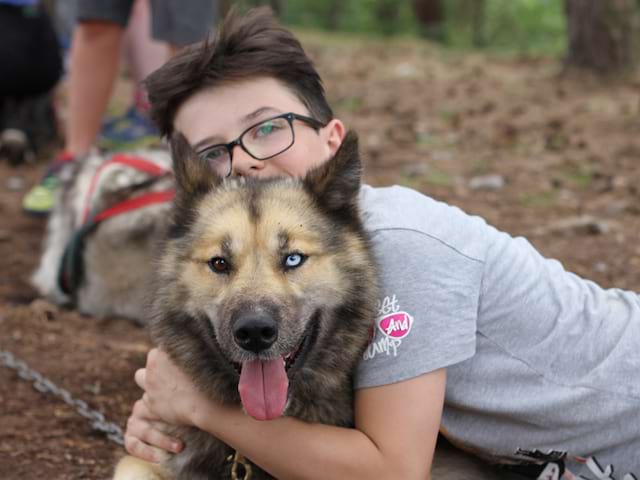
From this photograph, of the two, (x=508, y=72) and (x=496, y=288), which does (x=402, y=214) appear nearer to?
(x=496, y=288)

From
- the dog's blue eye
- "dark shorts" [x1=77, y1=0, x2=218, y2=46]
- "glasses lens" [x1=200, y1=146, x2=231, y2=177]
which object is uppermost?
"dark shorts" [x1=77, y1=0, x2=218, y2=46]

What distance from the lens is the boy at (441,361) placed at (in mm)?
2254

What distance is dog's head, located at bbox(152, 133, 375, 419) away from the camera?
2.12 meters

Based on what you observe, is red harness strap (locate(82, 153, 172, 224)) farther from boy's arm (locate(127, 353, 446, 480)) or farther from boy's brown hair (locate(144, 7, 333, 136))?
boy's arm (locate(127, 353, 446, 480))

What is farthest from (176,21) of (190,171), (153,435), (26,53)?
(153,435)

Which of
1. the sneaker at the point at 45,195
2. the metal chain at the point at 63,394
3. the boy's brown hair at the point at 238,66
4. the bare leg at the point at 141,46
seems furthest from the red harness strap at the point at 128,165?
the boy's brown hair at the point at 238,66

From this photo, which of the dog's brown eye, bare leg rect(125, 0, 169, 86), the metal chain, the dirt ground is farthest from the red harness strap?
the dog's brown eye

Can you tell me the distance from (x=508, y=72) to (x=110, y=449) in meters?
8.26

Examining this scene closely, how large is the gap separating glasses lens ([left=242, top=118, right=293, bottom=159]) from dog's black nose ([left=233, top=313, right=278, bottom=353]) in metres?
0.87

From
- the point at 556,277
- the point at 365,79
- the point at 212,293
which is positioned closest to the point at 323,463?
the point at 212,293

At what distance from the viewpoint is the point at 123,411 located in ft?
11.3

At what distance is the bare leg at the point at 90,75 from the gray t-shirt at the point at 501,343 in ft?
11.4

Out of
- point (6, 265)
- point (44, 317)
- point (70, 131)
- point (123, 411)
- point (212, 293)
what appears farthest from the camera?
point (70, 131)

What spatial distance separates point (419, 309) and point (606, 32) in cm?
703
